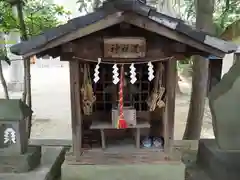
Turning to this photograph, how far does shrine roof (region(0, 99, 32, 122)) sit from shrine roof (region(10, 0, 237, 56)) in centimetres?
80

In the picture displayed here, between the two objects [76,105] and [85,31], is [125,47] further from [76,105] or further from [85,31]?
[76,105]

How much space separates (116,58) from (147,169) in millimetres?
1571

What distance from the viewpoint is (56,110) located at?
459 inches

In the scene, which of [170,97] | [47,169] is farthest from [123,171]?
[170,97]

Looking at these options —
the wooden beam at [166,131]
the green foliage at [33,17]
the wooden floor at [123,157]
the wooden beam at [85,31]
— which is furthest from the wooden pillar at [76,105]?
the green foliage at [33,17]

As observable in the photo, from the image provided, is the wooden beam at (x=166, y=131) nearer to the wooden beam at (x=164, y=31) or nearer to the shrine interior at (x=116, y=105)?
the shrine interior at (x=116, y=105)

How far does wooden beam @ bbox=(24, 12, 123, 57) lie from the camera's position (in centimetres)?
339

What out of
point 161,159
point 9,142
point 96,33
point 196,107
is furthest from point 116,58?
point 196,107

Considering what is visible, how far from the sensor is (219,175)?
3.77 metres

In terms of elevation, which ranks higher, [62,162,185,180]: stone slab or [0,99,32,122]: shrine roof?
[0,99,32,122]: shrine roof

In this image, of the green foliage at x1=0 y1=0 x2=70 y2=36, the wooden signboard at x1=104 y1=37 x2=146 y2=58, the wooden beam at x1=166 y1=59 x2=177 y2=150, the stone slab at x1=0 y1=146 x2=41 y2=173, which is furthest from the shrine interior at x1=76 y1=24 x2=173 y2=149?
the green foliage at x1=0 y1=0 x2=70 y2=36

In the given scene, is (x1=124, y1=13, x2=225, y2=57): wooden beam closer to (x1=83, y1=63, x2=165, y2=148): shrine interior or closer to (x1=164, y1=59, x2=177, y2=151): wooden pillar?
(x1=164, y1=59, x2=177, y2=151): wooden pillar

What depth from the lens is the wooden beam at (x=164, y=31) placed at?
3.40m

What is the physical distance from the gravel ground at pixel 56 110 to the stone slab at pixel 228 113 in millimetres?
4721
